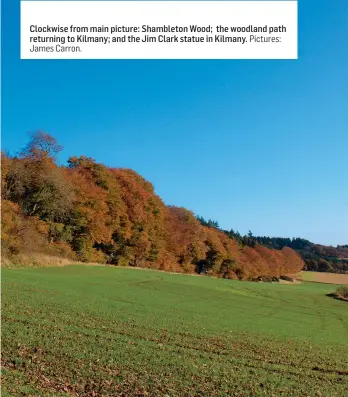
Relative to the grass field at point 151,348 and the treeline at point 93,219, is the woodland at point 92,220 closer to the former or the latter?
the treeline at point 93,219

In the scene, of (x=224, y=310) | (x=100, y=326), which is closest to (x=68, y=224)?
(x=224, y=310)

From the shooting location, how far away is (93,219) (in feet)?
232

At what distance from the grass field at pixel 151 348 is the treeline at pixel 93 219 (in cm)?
2136

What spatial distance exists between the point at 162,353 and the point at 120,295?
2332 cm

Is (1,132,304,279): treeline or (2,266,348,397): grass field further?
(1,132,304,279): treeline

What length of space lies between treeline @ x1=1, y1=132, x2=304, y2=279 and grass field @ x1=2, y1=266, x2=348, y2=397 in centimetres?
2136

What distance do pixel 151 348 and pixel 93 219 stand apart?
52314mm

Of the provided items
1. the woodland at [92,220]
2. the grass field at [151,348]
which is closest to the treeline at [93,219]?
the woodland at [92,220]

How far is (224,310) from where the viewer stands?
138 ft

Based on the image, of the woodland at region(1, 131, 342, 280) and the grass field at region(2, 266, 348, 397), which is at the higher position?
the woodland at region(1, 131, 342, 280)

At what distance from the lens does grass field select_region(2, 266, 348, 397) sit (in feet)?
48.2

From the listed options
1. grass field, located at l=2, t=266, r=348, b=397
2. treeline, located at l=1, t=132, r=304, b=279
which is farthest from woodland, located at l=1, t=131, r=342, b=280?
grass field, located at l=2, t=266, r=348, b=397

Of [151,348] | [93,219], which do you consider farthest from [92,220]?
[151,348]

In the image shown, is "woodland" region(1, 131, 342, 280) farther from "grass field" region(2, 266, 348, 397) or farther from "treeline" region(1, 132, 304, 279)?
"grass field" region(2, 266, 348, 397)
